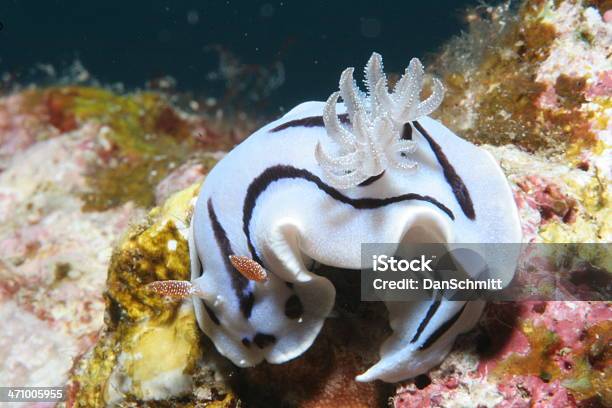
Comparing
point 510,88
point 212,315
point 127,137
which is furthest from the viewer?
point 127,137

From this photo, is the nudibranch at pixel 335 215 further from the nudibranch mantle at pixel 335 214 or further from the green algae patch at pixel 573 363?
the green algae patch at pixel 573 363

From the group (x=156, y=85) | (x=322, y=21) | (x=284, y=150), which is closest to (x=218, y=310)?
(x=284, y=150)

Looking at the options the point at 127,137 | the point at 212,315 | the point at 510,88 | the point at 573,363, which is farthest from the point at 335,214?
the point at 127,137

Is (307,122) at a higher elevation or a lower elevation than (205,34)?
higher

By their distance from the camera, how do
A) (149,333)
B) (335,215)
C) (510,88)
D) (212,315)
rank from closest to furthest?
(335,215)
(212,315)
(149,333)
(510,88)

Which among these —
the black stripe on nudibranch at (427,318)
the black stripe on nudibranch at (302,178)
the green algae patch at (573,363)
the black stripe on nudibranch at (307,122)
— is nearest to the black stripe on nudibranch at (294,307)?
the black stripe on nudibranch at (302,178)
